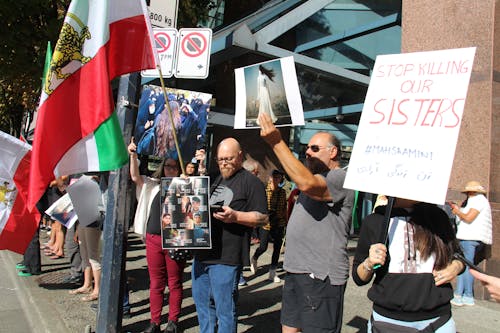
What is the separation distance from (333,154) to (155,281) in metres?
2.51

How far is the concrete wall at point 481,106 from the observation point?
252 inches

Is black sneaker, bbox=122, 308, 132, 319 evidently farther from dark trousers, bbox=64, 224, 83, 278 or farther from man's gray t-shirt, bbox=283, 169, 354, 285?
man's gray t-shirt, bbox=283, 169, 354, 285

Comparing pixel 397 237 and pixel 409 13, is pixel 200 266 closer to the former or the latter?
pixel 397 237

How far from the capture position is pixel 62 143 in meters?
3.18

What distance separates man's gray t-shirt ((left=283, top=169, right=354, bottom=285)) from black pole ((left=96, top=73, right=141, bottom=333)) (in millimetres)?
1726

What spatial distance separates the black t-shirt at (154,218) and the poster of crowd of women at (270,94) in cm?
139

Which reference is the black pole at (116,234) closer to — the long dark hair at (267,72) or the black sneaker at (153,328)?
the black sneaker at (153,328)

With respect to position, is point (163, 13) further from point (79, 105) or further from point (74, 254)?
point (74, 254)

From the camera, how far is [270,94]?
3.64 m

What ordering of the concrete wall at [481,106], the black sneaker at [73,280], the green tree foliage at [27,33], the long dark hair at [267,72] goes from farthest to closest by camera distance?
the green tree foliage at [27,33] → the black sneaker at [73,280] → the concrete wall at [481,106] → the long dark hair at [267,72]

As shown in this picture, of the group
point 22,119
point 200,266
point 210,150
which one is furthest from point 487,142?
point 22,119

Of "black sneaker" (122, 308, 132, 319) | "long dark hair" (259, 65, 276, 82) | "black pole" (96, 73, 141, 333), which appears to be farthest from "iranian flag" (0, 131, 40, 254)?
"long dark hair" (259, 65, 276, 82)

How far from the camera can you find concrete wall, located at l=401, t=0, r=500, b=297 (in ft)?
21.0

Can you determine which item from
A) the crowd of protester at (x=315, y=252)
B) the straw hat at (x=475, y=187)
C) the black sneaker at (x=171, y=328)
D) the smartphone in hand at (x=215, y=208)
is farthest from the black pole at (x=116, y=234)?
the straw hat at (x=475, y=187)
